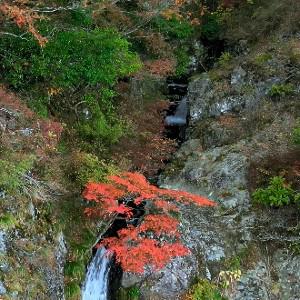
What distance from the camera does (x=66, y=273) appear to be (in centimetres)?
982

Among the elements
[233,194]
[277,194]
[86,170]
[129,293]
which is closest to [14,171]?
[86,170]

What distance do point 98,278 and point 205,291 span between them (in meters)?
2.71

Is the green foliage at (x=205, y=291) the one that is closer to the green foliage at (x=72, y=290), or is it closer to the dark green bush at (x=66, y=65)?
the green foliage at (x=72, y=290)

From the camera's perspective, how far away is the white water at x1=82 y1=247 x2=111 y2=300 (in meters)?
10.5

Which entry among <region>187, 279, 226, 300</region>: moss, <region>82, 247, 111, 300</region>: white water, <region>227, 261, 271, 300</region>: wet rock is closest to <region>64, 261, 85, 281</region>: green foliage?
<region>82, 247, 111, 300</region>: white water

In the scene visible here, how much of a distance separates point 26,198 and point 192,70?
45.4ft

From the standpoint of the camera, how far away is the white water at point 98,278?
34.4 feet

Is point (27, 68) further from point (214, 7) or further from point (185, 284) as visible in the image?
point (214, 7)

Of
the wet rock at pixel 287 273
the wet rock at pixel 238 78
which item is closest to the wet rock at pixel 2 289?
the wet rock at pixel 287 273

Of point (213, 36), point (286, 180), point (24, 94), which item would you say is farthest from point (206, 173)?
point (213, 36)

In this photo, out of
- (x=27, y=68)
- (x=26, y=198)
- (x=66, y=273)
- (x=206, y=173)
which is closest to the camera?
(x=26, y=198)

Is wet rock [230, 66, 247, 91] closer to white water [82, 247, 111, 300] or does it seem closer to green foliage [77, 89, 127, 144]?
green foliage [77, 89, 127, 144]

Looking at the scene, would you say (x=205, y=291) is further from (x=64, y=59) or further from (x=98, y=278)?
(x=64, y=59)

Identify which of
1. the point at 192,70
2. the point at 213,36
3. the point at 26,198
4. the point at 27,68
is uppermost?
the point at 27,68
